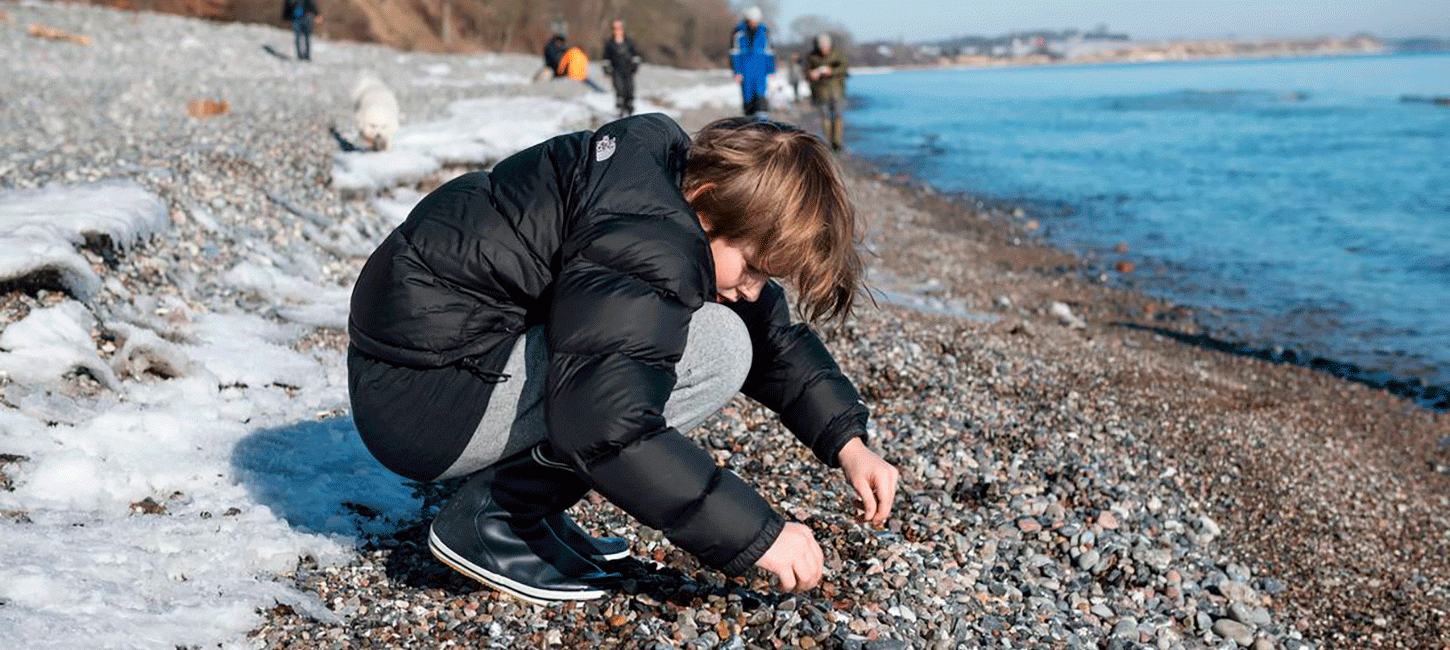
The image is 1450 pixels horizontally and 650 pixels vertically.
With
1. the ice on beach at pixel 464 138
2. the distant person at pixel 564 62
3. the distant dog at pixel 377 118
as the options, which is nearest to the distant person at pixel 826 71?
the ice on beach at pixel 464 138

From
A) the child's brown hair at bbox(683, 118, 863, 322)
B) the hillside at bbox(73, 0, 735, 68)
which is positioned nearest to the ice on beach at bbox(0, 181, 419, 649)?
the child's brown hair at bbox(683, 118, 863, 322)

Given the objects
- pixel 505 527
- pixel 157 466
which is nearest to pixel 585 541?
pixel 505 527

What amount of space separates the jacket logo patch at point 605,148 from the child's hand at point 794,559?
2.97 feet

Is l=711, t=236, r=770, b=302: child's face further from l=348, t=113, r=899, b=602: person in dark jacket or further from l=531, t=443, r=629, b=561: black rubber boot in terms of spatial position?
l=531, t=443, r=629, b=561: black rubber boot

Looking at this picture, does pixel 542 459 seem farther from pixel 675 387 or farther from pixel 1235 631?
pixel 1235 631

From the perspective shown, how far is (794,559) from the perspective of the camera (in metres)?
2.43

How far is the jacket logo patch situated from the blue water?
867 cm

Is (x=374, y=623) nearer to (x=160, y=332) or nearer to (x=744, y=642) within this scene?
(x=744, y=642)

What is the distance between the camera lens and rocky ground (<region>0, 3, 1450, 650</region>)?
3.03 meters

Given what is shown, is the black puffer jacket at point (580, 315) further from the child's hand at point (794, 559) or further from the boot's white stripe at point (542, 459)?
the boot's white stripe at point (542, 459)

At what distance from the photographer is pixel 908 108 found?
48594mm

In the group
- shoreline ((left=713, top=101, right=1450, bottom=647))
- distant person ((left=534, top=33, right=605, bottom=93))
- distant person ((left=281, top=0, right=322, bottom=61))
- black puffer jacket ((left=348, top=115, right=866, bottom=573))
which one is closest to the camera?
black puffer jacket ((left=348, top=115, right=866, bottom=573))

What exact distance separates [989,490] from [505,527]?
7.05 ft

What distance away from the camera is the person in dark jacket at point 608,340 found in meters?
2.31
